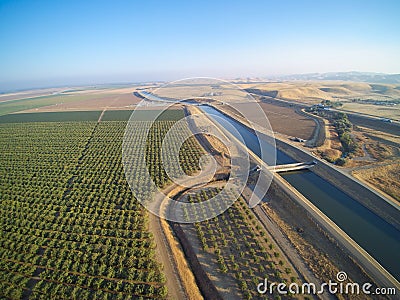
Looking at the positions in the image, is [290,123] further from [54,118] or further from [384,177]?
[54,118]

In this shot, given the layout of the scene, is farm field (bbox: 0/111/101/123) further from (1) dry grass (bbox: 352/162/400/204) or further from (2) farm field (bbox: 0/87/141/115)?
(1) dry grass (bbox: 352/162/400/204)

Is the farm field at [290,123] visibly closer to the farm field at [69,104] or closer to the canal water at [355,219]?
the canal water at [355,219]

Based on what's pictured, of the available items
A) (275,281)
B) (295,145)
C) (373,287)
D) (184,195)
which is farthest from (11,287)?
(295,145)

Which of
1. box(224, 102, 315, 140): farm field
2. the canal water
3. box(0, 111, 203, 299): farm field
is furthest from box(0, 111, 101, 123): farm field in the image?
the canal water

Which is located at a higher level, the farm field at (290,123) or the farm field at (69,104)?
the farm field at (69,104)

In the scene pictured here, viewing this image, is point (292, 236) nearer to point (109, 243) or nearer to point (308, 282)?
point (308, 282)

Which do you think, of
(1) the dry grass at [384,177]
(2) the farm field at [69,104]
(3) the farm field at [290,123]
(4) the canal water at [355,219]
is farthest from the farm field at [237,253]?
(2) the farm field at [69,104]
